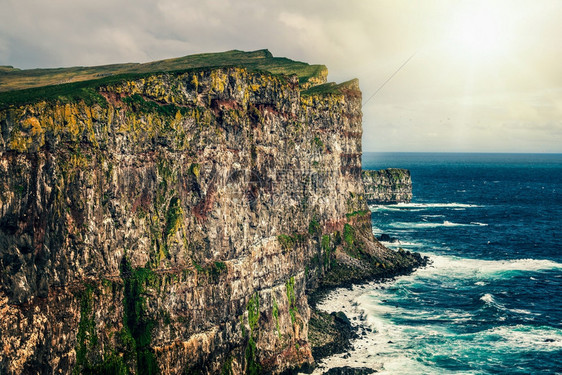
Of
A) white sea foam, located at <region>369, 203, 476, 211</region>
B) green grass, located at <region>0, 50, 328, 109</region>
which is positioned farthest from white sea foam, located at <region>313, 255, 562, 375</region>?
white sea foam, located at <region>369, 203, 476, 211</region>

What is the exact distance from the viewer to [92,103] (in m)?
44.9

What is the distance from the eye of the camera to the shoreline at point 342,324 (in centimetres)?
5641

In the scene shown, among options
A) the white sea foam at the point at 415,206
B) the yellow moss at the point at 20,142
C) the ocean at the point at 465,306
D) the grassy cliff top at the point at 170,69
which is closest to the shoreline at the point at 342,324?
the ocean at the point at 465,306

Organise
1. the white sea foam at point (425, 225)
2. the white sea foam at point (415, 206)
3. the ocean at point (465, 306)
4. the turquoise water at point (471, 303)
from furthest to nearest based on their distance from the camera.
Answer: the white sea foam at point (415, 206), the white sea foam at point (425, 225), the turquoise water at point (471, 303), the ocean at point (465, 306)

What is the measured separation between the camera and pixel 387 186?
172000mm

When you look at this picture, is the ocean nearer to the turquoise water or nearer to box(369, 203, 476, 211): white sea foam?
the turquoise water

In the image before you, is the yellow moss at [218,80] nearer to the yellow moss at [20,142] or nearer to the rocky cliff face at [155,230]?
→ the rocky cliff face at [155,230]

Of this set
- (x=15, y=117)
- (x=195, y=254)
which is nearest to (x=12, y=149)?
(x=15, y=117)

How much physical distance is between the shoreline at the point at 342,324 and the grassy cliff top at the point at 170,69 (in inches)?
1420

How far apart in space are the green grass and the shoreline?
33608 millimetres

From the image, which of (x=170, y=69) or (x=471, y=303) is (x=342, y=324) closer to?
(x=471, y=303)

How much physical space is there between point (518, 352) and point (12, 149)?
5725cm

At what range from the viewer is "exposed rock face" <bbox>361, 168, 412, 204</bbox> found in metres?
169

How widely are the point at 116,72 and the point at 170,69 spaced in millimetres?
9329
